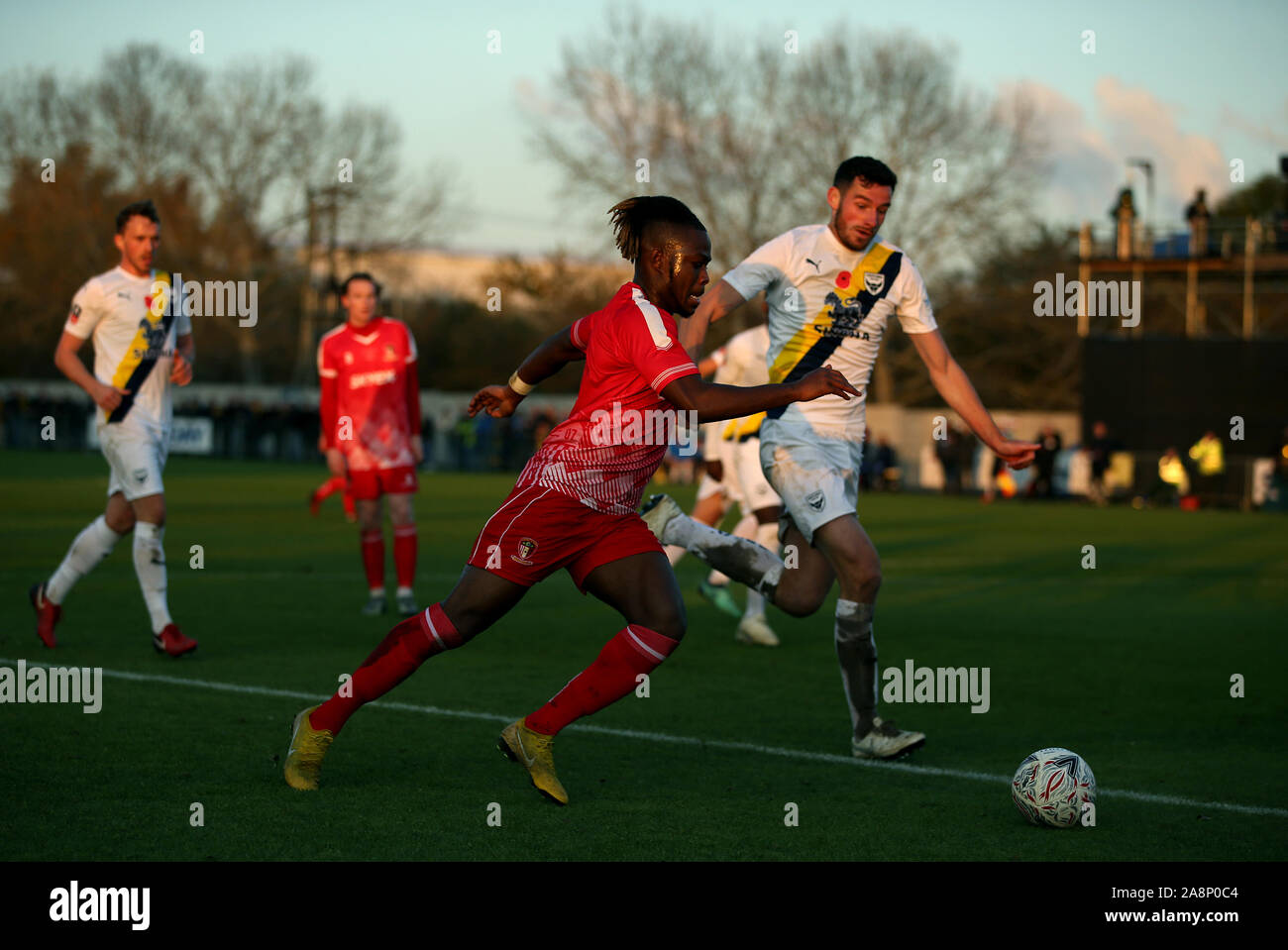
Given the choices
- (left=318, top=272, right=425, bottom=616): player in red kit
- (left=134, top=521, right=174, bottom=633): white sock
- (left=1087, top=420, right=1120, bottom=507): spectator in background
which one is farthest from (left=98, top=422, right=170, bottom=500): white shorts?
(left=1087, top=420, right=1120, bottom=507): spectator in background

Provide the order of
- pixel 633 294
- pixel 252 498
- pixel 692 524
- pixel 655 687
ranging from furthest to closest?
pixel 252 498 → pixel 655 687 → pixel 692 524 → pixel 633 294

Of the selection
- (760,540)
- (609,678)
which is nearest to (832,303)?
(609,678)

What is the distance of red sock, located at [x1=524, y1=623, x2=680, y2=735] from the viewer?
5.35 meters

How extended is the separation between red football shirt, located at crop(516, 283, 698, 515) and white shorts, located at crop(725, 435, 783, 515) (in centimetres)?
492

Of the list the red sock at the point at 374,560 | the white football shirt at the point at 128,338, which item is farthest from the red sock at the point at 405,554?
the white football shirt at the point at 128,338

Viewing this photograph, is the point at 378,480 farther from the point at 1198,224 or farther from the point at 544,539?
the point at 1198,224

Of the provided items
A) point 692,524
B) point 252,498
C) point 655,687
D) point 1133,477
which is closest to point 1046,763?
point 692,524

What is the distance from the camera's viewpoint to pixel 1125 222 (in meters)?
39.2

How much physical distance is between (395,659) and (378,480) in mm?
5631

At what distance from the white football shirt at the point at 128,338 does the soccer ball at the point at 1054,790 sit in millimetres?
5377

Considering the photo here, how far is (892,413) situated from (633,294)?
36.6m

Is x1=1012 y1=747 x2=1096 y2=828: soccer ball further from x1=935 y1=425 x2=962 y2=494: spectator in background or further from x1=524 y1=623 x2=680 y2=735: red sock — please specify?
x1=935 y1=425 x2=962 y2=494: spectator in background
